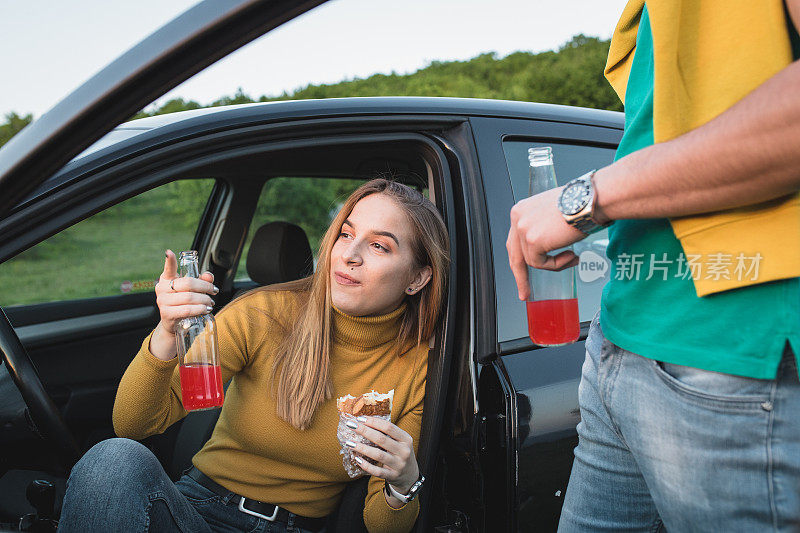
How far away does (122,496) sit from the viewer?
1396 mm

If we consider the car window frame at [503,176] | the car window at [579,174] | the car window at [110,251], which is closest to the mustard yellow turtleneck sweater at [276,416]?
the car window frame at [503,176]

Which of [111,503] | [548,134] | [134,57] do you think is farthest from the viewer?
[548,134]

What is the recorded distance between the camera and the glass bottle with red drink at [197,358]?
59.1 inches

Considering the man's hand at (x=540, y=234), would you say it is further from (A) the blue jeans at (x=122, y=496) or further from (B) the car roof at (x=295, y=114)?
(A) the blue jeans at (x=122, y=496)

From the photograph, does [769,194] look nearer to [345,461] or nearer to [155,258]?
[345,461]

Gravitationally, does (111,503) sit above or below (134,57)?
below

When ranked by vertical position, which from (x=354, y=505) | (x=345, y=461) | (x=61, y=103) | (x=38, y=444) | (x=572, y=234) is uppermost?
(x=61, y=103)

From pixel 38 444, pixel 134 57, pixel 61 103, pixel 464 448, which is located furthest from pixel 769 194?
pixel 38 444

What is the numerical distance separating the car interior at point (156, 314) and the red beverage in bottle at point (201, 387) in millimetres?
424

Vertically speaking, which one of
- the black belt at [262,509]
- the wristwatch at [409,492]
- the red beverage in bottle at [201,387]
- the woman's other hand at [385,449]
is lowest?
the black belt at [262,509]

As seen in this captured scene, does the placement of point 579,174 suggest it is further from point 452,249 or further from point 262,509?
point 262,509

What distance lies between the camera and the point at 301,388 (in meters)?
1.78

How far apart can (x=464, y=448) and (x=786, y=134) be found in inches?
45.7

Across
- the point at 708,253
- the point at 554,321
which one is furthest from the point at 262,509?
the point at 708,253
